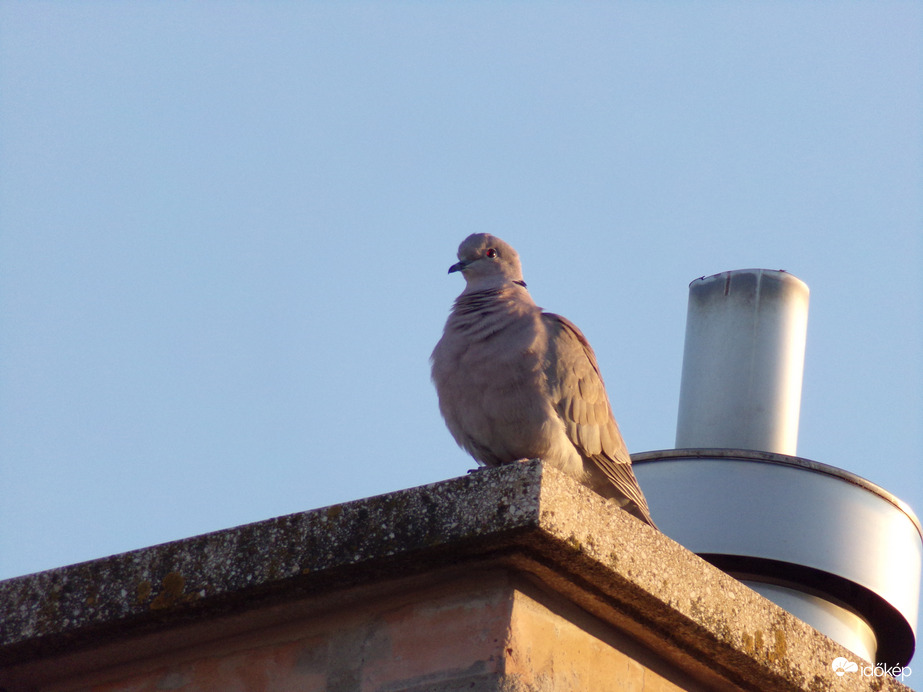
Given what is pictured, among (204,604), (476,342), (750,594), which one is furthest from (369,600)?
(476,342)

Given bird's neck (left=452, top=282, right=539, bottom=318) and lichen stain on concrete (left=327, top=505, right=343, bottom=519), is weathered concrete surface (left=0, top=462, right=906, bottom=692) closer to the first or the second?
lichen stain on concrete (left=327, top=505, right=343, bottom=519)

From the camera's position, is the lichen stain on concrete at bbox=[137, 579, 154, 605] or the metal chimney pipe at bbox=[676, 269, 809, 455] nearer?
the lichen stain on concrete at bbox=[137, 579, 154, 605]

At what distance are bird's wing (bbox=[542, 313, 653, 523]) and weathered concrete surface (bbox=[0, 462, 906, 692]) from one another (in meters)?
2.31

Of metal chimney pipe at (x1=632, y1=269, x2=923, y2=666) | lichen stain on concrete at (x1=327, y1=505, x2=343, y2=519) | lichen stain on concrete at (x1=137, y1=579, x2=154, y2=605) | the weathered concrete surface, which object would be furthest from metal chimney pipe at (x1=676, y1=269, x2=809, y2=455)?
lichen stain on concrete at (x1=137, y1=579, x2=154, y2=605)

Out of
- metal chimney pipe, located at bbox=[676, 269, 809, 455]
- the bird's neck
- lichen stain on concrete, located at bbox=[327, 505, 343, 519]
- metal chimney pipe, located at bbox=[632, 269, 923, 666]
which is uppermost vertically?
the bird's neck

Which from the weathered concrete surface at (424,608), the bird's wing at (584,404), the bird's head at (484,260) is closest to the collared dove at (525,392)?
the bird's wing at (584,404)

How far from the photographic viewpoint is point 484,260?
6598mm

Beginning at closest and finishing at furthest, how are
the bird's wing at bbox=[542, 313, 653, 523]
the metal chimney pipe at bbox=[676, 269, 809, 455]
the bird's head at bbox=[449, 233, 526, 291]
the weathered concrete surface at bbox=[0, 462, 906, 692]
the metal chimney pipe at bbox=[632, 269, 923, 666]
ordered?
the weathered concrete surface at bbox=[0, 462, 906, 692] < the bird's wing at bbox=[542, 313, 653, 523] < the metal chimney pipe at bbox=[632, 269, 923, 666] < the bird's head at bbox=[449, 233, 526, 291] < the metal chimney pipe at bbox=[676, 269, 809, 455]

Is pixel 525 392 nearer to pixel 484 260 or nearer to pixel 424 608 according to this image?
pixel 484 260

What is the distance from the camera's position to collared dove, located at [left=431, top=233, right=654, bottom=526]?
17.3 feet

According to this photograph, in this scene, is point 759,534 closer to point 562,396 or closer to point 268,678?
point 562,396

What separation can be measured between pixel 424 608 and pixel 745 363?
15.5 feet

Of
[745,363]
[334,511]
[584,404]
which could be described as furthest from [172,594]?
[745,363]

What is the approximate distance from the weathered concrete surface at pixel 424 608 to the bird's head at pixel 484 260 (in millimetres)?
3630
